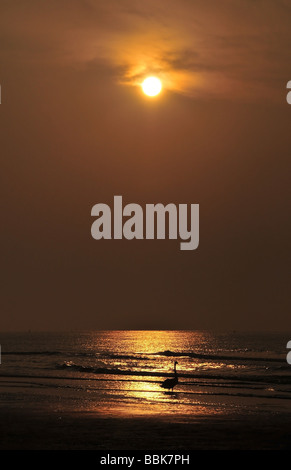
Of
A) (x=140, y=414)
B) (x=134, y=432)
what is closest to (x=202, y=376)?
(x=140, y=414)

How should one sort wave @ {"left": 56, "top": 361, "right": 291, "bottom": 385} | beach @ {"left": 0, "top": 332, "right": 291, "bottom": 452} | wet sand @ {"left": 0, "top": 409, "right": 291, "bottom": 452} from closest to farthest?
1. wet sand @ {"left": 0, "top": 409, "right": 291, "bottom": 452}
2. beach @ {"left": 0, "top": 332, "right": 291, "bottom": 452}
3. wave @ {"left": 56, "top": 361, "right": 291, "bottom": 385}

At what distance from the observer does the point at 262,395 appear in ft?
125

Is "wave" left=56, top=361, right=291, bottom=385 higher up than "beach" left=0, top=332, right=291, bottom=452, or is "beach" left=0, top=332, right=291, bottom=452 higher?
"wave" left=56, top=361, right=291, bottom=385

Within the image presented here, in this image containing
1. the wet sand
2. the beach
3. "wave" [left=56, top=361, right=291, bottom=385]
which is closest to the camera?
the wet sand

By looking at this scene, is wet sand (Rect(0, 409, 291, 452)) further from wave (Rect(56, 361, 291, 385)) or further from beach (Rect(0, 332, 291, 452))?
wave (Rect(56, 361, 291, 385))

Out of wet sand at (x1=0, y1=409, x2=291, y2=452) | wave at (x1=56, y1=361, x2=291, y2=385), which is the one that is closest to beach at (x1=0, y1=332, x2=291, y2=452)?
wet sand at (x1=0, y1=409, x2=291, y2=452)

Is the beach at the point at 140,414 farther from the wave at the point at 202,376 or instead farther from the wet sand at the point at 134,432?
the wave at the point at 202,376

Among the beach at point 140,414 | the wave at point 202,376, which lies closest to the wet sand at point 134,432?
the beach at point 140,414

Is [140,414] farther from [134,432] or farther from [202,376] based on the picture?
[202,376]

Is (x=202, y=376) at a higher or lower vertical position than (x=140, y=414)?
higher

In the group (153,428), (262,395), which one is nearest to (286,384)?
(262,395)

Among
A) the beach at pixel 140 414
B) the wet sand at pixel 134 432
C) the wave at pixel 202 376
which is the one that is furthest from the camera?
the wave at pixel 202 376
